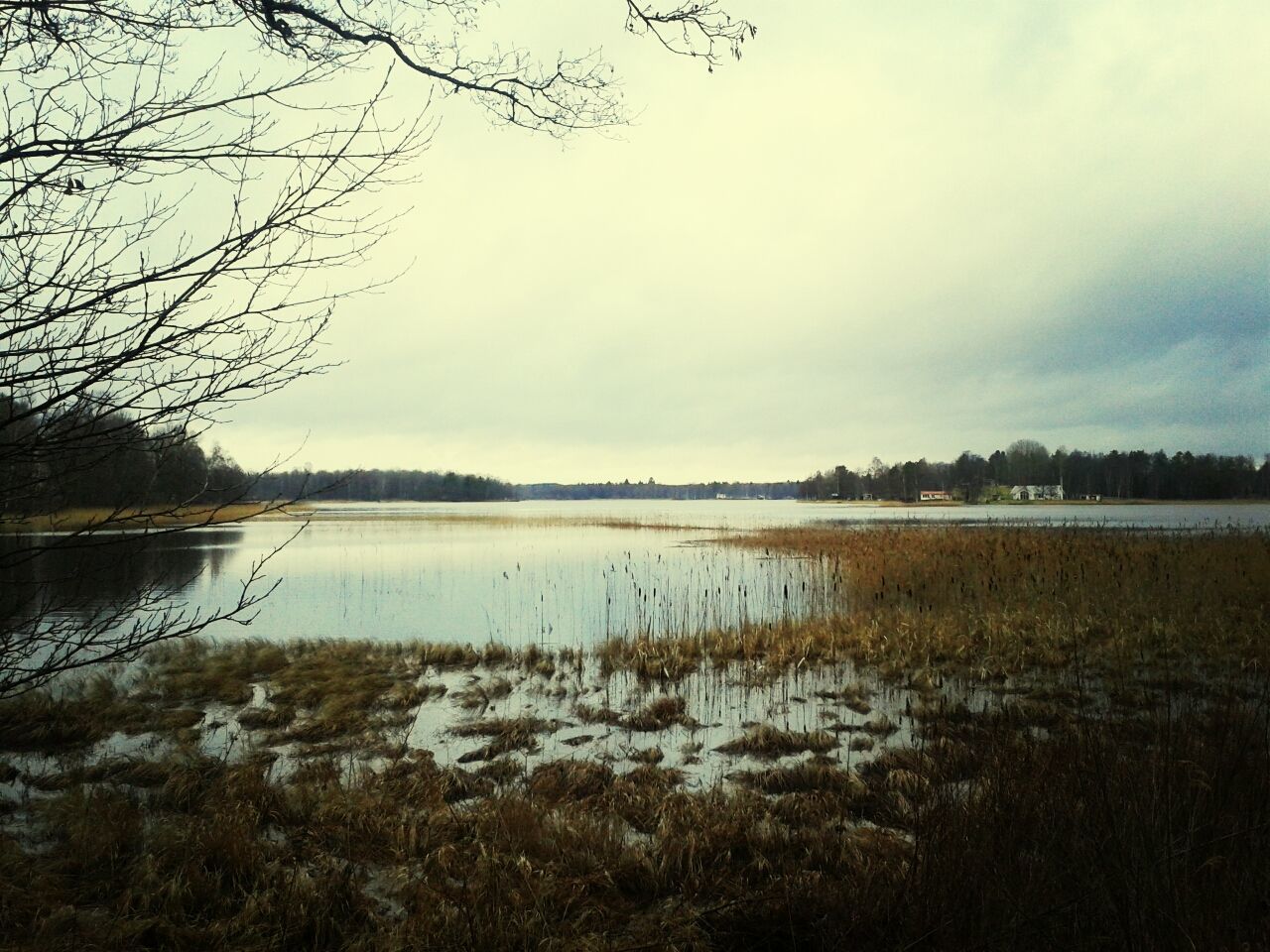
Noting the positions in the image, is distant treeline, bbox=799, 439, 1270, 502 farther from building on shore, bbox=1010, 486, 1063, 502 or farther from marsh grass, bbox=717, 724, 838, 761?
marsh grass, bbox=717, 724, 838, 761

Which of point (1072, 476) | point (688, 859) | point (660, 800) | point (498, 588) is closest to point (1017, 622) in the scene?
point (660, 800)

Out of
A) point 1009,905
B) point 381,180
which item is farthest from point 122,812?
point 1009,905

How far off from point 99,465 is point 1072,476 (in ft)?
413

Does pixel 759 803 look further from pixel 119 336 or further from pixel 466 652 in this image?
pixel 466 652

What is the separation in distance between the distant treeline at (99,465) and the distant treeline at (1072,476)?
346 ft

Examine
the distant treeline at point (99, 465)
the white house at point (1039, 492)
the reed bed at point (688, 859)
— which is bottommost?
the reed bed at point (688, 859)

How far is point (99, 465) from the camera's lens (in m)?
2.95

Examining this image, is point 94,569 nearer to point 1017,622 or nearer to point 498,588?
point 1017,622

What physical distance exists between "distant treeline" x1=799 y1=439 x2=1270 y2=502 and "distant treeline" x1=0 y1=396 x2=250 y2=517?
10558cm

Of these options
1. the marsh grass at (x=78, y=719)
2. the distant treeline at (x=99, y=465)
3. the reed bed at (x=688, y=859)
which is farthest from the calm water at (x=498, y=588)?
the reed bed at (x=688, y=859)

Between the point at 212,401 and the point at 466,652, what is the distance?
9361 millimetres

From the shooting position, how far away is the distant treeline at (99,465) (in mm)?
2537

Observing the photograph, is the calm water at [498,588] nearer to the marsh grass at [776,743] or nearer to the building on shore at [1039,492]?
the marsh grass at [776,743]

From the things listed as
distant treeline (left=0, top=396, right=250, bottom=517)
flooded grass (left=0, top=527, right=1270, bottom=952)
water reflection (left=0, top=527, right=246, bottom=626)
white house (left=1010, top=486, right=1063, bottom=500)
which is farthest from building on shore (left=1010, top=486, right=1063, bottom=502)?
distant treeline (left=0, top=396, right=250, bottom=517)
